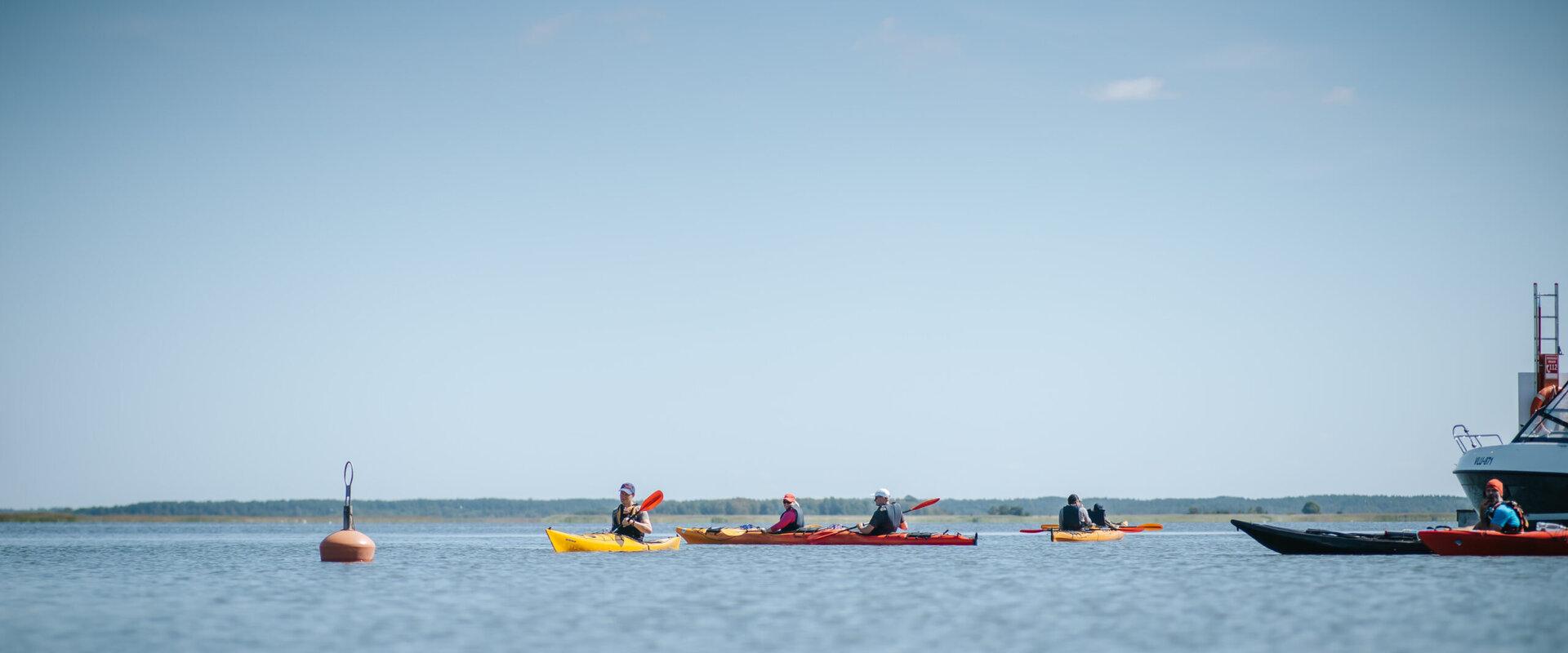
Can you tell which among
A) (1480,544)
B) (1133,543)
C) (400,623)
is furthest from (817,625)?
(1133,543)

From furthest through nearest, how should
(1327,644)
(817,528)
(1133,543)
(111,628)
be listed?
1. (1133,543)
2. (817,528)
3. (111,628)
4. (1327,644)

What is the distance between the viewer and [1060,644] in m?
17.0

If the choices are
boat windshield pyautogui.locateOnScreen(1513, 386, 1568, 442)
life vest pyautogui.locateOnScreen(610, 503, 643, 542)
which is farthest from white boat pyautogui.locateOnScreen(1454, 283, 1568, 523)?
life vest pyautogui.locateOnScreen(610, 503, 643, 542)

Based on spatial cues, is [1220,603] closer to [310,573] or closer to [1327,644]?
[1327,644]

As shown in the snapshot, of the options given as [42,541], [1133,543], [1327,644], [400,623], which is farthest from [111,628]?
[42,541]

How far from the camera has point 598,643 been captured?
17.1 metres

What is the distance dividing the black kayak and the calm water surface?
0.56 metres

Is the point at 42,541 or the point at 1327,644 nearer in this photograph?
the point at 1327,644

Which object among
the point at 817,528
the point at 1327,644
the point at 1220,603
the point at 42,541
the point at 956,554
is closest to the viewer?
the point at 1327,644

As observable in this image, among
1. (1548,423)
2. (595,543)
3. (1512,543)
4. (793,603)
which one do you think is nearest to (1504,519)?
(1512,543)

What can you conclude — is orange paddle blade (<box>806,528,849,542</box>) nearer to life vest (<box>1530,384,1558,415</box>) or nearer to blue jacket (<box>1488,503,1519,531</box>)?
blue jacket (<box>1488,503,1519,531</box>)

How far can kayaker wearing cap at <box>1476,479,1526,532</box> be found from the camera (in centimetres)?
3116

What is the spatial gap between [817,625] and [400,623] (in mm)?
5746

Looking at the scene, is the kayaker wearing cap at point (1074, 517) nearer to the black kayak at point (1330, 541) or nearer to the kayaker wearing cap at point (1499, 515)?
the black kayak at point (1330, 541)
